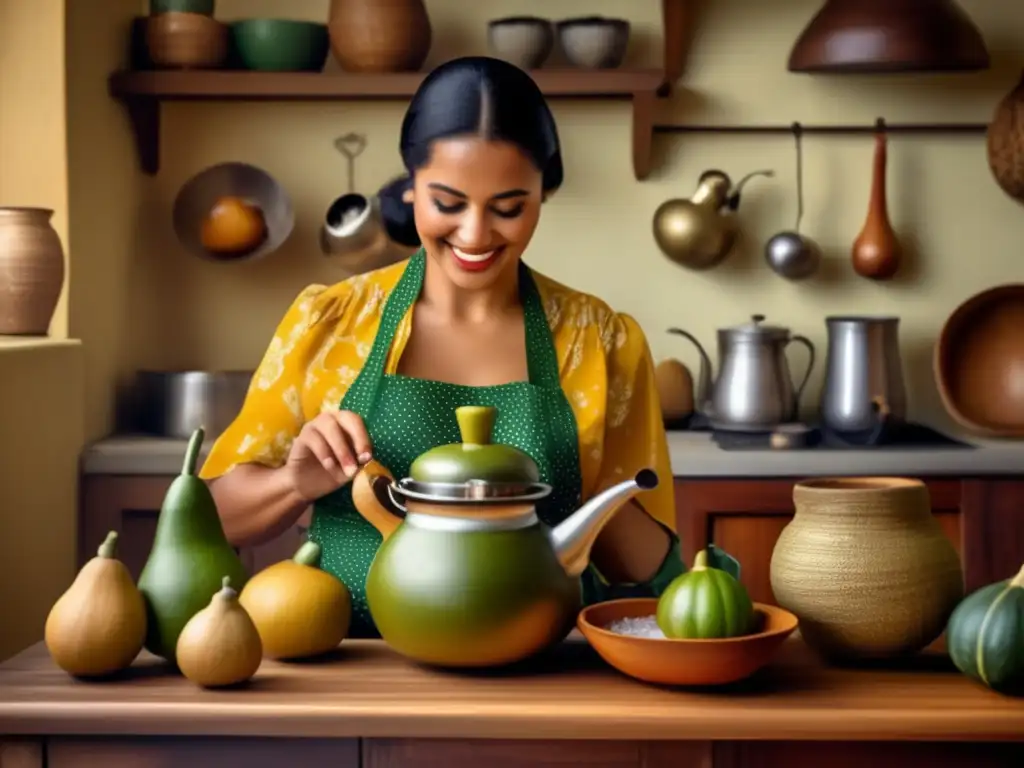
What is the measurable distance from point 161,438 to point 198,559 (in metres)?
1.64

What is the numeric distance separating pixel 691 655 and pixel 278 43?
2088mm

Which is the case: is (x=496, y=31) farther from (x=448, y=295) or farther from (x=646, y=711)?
(x=646, y=711)

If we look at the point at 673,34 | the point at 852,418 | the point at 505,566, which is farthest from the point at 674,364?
the point at 505,566

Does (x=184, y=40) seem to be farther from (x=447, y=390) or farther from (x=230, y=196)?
(x=447, y=390)

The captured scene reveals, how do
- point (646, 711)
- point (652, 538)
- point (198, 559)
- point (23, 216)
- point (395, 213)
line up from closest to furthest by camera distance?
point (646, 711) < point (198, 559) < point (652, 538) < point (395, 213) < point (23, 216)

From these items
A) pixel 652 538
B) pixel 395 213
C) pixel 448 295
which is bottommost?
pixel 652 538

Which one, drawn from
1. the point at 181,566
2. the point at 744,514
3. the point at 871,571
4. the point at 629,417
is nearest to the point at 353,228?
the point at 744,514

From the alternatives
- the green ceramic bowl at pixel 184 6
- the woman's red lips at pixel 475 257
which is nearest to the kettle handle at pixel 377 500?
the woman's red lips at pixel 475 257

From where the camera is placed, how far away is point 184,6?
118 inches

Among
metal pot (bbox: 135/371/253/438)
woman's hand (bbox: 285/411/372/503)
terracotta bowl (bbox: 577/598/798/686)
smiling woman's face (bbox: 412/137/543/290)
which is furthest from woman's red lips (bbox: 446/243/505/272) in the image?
metal pot (bbox: 135/371/253/438)

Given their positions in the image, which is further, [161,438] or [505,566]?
[161,438]

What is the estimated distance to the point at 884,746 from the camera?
1.20 m

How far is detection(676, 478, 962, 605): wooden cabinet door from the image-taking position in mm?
2758

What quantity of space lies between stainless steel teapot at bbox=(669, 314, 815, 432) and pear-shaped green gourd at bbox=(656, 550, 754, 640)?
171cm
